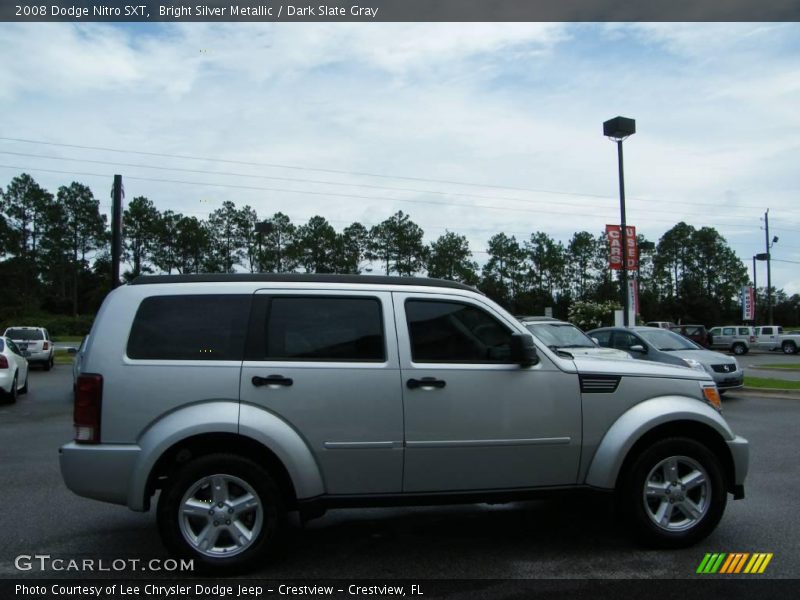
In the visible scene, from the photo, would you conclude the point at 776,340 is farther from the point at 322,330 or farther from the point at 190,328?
the point at 190,328

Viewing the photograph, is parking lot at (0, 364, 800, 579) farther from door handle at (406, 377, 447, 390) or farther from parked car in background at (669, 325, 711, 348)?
parked car in background at (669, 325, 711, 348)

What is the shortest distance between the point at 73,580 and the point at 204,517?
911 millimetres

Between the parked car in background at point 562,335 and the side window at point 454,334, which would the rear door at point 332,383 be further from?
A: the parked car in background at point 562,335

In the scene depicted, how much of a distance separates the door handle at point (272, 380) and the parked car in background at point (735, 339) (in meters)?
41.6

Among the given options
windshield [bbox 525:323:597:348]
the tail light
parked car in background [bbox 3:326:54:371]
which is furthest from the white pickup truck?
the tail light

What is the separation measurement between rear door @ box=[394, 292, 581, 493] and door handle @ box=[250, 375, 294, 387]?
2.54ft

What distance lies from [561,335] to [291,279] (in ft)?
33.4

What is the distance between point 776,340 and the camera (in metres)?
40.1

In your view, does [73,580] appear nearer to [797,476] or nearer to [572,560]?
[572,560]

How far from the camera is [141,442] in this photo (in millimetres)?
4359

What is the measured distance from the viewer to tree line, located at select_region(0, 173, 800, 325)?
63.7 m

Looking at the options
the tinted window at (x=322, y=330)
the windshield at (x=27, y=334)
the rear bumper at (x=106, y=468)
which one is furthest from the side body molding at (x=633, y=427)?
the windshield at (x=27, y=334)

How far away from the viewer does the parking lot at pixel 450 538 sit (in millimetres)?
4508

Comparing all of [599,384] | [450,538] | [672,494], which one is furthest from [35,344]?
[672,494]
